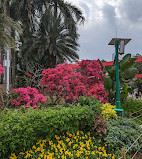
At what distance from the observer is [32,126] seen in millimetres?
3695

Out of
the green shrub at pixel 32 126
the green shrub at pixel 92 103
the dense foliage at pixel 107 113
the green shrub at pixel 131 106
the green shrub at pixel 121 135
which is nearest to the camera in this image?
the green shrub at pixel 32 126

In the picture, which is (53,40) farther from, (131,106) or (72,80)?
(131,106)

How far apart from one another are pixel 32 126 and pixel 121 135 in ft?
8.34

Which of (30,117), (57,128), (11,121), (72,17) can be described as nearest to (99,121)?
(57,128)

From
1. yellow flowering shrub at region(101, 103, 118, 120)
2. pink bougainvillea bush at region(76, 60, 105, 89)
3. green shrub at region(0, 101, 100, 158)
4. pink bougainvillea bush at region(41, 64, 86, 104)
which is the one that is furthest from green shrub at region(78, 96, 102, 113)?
pink bougainvillea bush at region(76, 60, 105, 89)

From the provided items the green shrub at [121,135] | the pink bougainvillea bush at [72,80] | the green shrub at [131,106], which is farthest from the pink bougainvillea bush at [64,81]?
the green shrub at [121,135]

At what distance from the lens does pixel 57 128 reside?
164 inches

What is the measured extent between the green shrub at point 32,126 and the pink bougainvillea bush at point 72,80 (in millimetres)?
3388

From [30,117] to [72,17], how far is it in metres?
16.7

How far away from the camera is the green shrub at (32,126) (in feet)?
11.0

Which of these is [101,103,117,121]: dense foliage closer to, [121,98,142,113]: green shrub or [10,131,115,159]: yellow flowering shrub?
[10,131,115,159]: yellow flowering shrub

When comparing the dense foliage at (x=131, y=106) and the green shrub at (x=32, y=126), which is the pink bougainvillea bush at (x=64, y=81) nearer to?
the dense foliage at (x=131, y=106)

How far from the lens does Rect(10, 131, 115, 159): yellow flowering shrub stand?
3.76m

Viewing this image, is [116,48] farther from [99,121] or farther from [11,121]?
[11,121]
